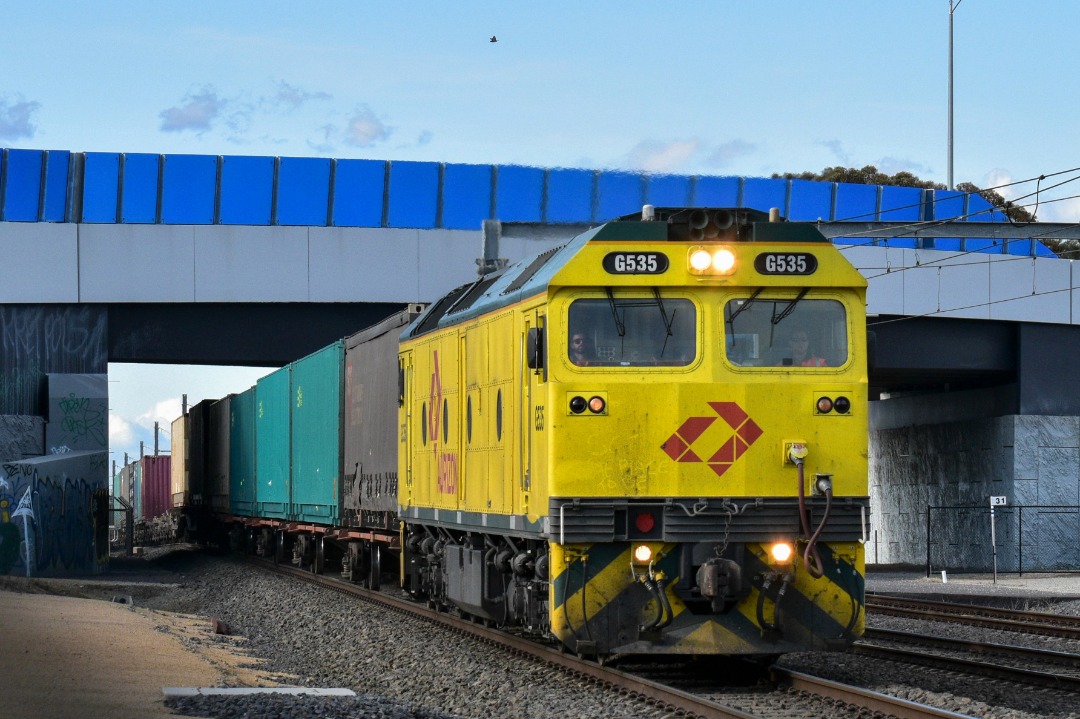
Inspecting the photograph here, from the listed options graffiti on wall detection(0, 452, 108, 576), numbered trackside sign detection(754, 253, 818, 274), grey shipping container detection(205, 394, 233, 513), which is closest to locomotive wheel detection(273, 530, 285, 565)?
graffiti on wall detection(0, 452, 108, 576)

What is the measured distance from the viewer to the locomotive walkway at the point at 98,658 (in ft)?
33.1

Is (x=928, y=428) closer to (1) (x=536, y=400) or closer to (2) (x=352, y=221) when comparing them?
(2) (x=352, y=221)

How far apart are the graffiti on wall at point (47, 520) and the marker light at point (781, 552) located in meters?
21.2

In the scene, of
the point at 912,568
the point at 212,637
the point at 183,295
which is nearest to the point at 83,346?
the point at 183,295

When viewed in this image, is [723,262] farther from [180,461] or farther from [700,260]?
[180,461]

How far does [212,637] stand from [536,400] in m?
7.69

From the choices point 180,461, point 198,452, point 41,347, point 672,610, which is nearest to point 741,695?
point 672,610

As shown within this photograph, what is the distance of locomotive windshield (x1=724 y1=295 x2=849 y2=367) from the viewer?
11883mm

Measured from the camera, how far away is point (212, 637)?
18000 millimetres

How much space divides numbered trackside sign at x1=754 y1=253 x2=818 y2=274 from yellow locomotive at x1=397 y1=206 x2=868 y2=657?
1cm

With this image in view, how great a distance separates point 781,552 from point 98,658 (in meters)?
6.16

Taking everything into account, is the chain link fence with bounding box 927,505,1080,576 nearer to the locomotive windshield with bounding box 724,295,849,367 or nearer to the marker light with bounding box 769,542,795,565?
the locomotive windshield with bounding box 724,295,849,367

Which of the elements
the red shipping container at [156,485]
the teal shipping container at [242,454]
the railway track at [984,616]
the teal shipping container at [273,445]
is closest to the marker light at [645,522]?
the railway track at [984,616]

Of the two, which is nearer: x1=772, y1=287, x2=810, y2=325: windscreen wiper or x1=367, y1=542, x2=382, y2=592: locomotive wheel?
x1=772, y1=287, x2=810, y2=325: windscreen wiper
